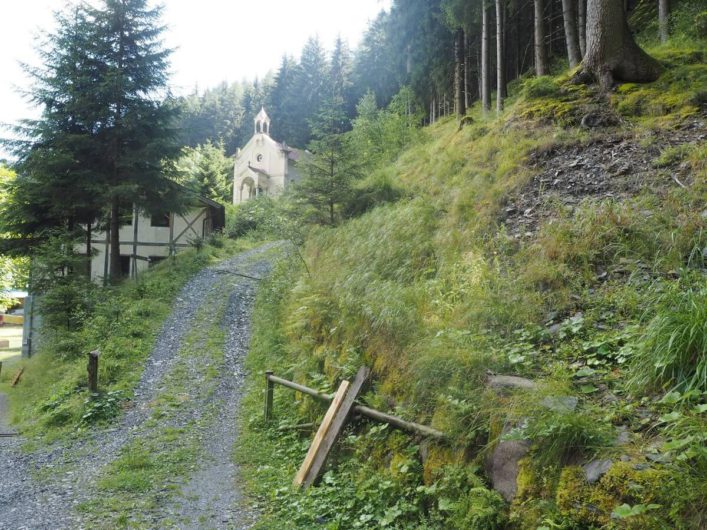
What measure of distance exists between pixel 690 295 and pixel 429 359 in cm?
238

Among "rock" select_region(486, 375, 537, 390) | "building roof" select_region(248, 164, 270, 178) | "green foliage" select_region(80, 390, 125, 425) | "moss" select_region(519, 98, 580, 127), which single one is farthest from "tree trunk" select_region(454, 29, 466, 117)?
"building roof" select_region(248, 164, 270, 178)

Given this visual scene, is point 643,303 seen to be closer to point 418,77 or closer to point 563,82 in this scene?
point 563,82

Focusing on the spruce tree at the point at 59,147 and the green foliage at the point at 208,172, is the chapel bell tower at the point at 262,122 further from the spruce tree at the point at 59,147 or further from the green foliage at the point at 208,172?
the spruce tree at the point at 59,147

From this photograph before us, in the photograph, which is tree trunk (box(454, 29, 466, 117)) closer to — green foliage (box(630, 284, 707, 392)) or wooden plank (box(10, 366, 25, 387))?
green foliage (box(630, 284, 707, 392))

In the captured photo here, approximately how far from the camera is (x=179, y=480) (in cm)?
660

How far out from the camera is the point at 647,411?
11.6ft

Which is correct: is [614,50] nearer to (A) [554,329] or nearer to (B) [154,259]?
(A) [554,329]

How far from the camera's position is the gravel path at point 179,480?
18.7ft

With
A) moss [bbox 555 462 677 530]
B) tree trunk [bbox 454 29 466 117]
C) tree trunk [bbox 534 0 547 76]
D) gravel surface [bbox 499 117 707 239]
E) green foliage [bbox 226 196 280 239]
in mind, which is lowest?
moss [bbox 555 462 677 530]

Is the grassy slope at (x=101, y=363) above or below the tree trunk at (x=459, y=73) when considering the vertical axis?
below

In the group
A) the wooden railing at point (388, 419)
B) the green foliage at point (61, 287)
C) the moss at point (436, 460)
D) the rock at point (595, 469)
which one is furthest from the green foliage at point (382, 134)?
the rock at point (595, 469)

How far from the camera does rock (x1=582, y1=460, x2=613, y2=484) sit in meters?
3.16

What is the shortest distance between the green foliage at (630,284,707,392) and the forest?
0.02 metres

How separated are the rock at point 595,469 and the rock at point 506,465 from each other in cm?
49
